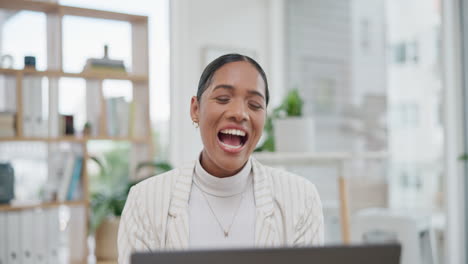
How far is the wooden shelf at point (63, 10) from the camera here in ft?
10.7

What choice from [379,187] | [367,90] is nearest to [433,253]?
[379,187]

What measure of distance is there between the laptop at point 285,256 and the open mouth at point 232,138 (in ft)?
1.86

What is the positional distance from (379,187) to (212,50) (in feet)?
5.42

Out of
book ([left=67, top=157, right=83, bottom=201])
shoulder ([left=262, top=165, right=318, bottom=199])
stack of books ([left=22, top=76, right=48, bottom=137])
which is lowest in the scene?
book ([left=67, top=157, right=83, bottom=201])

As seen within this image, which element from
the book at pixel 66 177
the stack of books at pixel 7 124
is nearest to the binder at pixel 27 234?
the book at pixel 66 177

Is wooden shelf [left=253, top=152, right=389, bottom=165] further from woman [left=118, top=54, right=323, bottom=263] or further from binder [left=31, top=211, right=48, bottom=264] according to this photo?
woman [left=118, top=54, right=323, bottom=263]

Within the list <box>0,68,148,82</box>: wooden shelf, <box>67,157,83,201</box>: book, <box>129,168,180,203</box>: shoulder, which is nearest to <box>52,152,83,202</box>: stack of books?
<box>67,157,83,201</box>: book

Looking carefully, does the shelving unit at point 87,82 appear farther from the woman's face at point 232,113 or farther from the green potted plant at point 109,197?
the woman's face at point 232,113

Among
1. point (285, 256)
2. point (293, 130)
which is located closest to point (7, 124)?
point (293, 130)

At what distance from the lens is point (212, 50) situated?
4168 millimetres

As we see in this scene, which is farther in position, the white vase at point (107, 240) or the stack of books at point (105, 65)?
the stack of books at point (105, 65)

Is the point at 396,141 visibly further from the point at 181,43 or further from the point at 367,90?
the point at 181,43

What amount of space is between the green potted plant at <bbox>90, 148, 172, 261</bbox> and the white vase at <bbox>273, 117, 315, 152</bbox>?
0.80 m

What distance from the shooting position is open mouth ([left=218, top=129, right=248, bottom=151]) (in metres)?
1.26
